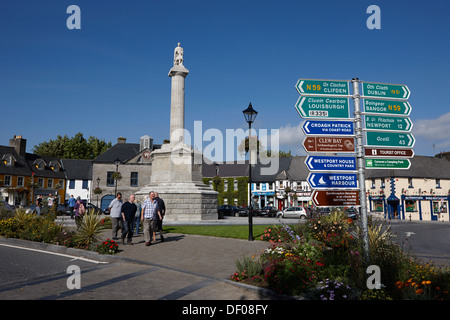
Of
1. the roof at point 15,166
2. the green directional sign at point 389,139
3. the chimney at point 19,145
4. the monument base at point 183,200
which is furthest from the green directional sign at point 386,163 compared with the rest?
the chimney at point 19,145

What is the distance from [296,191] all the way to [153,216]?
46.1 metres

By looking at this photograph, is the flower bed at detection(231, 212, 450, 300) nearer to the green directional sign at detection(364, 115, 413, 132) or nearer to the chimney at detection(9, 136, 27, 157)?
the green directional sign at detection(364, 115, 413, 132)

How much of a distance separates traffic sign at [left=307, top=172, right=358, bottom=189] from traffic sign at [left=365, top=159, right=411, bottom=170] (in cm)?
38

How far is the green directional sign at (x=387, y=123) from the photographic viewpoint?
6447 mm

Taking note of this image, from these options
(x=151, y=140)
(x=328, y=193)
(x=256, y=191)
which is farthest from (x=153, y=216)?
(x=256, y=191)

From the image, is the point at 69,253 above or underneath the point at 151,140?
underneath

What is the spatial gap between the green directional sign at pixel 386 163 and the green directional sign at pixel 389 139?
0.31 m

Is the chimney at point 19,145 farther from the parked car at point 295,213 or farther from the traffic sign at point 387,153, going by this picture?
the traffic sign at point 387,153

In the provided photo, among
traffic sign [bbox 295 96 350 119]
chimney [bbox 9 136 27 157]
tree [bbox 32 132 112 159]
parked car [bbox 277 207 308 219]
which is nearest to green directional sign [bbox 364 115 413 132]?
traffic sign [bbox 295 96 350 119]

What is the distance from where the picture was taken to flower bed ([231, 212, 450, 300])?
5180mm

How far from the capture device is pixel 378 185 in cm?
4675

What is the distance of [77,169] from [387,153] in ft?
183

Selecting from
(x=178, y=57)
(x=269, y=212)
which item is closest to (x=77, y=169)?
(x=269, y=212)
